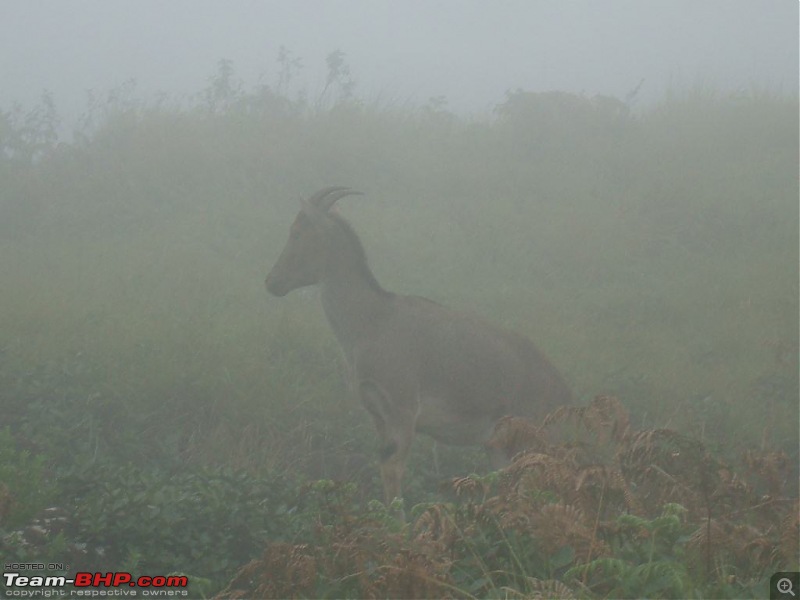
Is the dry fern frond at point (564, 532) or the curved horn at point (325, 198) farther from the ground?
the curved horn at point (325, 198)

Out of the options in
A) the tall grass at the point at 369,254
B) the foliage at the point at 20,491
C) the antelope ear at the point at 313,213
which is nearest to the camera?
the foliage at the point at 20,491

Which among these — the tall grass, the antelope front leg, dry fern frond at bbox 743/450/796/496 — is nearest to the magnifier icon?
dry fern frond at bbox 743/450/796/496

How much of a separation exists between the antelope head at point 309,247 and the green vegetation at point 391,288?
3.13 ft

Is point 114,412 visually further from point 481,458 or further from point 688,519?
point 688,519

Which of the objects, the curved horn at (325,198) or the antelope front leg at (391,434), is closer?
the antelope front leg at (391,434)

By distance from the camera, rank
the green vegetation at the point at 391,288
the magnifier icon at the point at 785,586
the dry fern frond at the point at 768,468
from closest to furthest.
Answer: the magnifier icon at the point at 785,586 < the green vegetation at the point at 391,288 < the dry fern frond at the point at 768,468

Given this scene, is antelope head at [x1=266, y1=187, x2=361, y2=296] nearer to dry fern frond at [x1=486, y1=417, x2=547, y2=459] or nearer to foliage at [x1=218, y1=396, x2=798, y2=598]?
dry fern frond at [x1=486, y1=417, x2=547, y2=459]

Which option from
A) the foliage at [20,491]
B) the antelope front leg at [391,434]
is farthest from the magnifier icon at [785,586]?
the antelope front leg at [391,434]

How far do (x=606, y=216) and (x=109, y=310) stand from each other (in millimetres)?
6674

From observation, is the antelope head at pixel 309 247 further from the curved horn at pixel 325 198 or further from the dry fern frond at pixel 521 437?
the dry fern frond at pixel 521 437

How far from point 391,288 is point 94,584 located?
24.4ft

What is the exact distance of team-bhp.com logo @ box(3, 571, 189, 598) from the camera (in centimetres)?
544

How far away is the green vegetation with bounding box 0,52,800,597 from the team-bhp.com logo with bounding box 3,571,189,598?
0.94 ft

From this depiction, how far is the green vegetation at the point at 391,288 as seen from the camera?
512cm
